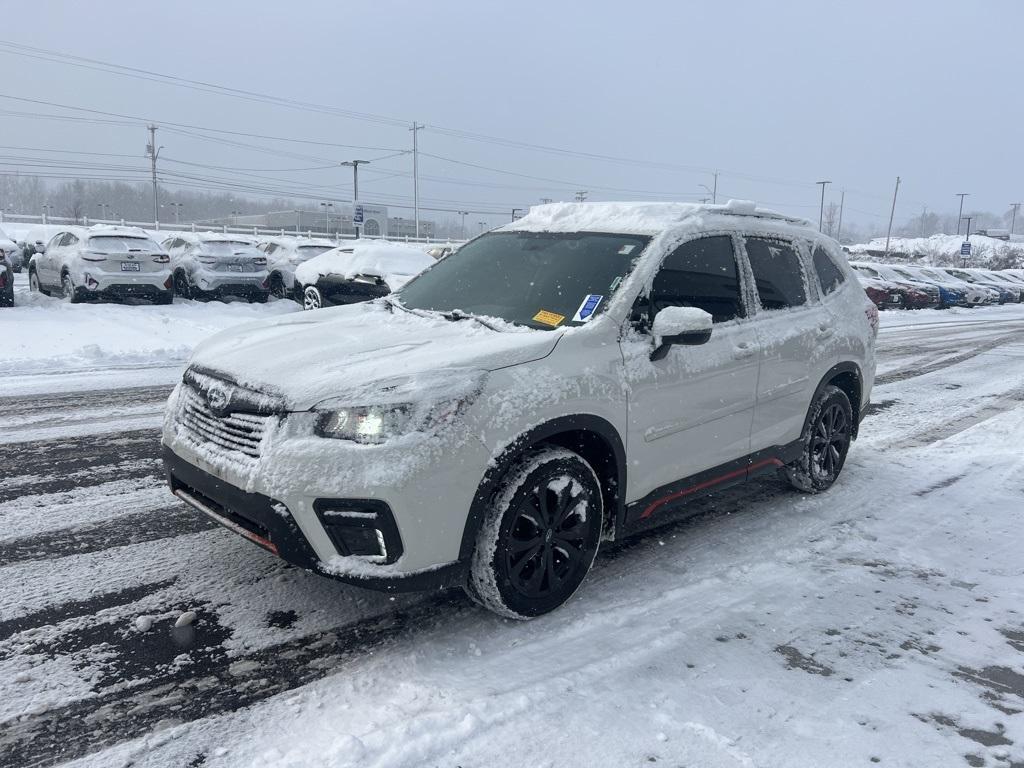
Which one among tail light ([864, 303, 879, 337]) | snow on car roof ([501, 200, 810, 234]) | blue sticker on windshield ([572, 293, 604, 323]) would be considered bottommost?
tail light ([864, 303, 879, 337])

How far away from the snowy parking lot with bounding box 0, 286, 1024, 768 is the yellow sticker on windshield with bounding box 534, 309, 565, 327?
1296mm

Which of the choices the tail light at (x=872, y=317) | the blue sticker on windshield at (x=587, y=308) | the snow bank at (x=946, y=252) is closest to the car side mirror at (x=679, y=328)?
the blue sticker on windshield at (x=587, y=308)

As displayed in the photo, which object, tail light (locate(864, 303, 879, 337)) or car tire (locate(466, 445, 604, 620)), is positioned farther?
tail light (locate(864, 303, 879, 337))

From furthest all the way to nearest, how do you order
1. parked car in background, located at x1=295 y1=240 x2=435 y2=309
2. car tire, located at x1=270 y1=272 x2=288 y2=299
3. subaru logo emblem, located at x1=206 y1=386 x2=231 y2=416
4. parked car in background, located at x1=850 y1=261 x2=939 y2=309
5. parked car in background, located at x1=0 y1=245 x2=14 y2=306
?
parked car in background, located at x1=850 y1=261 x2=939 y2=309 < car tire, located at x1=270 y1=272 x2=288 y2=299 < parked car in background, located at x1=295 y1=240 x2=435 y2=309 < parked car in background, located at x1=0 y1=245 x2=14 y2=306 < subaru logo emblem, located at x1=206 y1=386 x2=231 y2=416

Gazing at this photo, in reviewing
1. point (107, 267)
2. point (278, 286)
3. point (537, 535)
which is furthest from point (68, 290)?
point (537, 535)

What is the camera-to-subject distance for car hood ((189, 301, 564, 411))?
3076mm

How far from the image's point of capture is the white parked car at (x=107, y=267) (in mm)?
14359

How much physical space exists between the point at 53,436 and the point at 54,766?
4344 millimetres

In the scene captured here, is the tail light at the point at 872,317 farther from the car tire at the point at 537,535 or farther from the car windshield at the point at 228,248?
the car windshield at the point at 228,248

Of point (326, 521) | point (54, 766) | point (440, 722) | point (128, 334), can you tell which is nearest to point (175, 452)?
point (326, 521)

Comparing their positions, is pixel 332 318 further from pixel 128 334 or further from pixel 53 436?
pixel 128 334

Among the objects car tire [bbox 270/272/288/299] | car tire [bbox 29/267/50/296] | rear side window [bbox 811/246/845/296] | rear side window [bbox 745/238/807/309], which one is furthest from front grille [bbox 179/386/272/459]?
car tire [bbox 270/272/288/299]

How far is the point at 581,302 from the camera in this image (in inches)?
150

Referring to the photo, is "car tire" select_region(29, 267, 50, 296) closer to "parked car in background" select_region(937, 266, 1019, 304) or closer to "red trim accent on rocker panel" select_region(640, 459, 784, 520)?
"red trim accent on rocker panel" select_region(640, 459, 784, 520)
